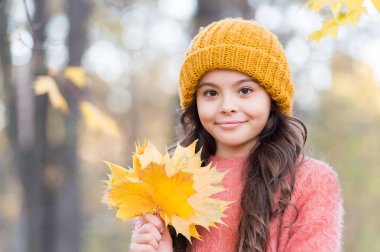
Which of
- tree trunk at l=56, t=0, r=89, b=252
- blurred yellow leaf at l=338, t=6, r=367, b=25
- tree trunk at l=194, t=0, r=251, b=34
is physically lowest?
tree trunk at l=56, t=0, r=89, b=252

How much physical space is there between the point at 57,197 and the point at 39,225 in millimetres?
502

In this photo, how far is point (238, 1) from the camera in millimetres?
6934

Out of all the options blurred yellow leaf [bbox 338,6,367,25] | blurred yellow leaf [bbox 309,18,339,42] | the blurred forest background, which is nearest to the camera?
blurred yellow leaf [bbox 338,6,367,25]

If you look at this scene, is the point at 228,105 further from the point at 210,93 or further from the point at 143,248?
the point at 143,248

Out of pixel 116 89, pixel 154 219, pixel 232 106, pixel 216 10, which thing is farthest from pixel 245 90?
pixel 116 89

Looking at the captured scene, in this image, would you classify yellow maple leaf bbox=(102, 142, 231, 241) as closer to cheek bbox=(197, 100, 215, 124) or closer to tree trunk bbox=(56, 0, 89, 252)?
cheek bbox=(197, 100, 215, 124)

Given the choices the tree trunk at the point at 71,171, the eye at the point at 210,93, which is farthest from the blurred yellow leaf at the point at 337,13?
the tree trunk at the point at 71,171

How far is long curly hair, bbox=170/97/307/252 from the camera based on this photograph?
2.39 metres

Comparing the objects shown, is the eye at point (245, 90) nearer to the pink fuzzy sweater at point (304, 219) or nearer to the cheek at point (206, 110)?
the cheek at point (206, 110)

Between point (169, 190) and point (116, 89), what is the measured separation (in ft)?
57.3

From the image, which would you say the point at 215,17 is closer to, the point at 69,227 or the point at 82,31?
the point at 82,31

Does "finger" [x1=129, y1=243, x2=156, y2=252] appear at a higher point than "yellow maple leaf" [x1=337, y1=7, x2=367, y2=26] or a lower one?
lower

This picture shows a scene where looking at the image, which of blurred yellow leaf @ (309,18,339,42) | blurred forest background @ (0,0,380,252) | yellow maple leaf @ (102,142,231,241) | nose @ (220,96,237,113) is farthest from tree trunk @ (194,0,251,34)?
yellow maple leaf @ (102,142,231,241)

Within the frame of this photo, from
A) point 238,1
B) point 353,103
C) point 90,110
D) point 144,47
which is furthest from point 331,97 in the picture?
point 90,110
